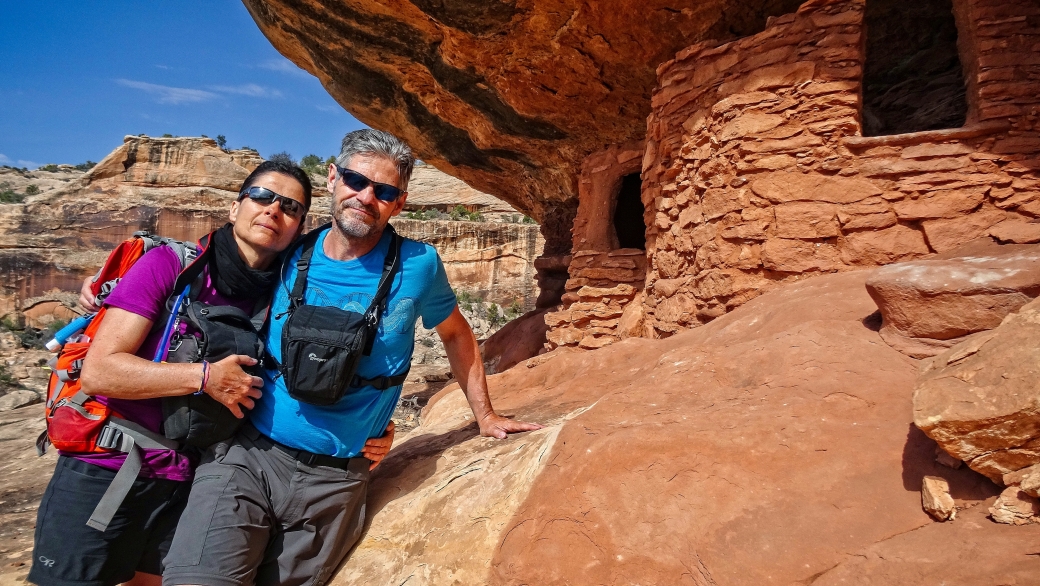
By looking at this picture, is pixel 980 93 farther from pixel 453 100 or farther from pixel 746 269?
pixel 453 100

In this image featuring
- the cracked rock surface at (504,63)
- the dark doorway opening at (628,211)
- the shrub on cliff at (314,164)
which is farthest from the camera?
the shrub on cliff at (314,164)

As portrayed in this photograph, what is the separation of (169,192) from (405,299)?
20388 mm

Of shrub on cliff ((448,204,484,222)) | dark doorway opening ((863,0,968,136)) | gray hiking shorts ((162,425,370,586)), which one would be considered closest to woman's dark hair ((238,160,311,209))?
gray hiking shorts ((162,425,370,586))

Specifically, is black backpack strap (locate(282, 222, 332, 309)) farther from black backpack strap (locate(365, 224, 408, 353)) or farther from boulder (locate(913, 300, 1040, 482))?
boulder (locate(913, 300, 1040, 482))

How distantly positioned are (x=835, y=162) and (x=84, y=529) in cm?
390

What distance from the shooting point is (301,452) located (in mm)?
1998

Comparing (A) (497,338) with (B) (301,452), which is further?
(A) (497,338)

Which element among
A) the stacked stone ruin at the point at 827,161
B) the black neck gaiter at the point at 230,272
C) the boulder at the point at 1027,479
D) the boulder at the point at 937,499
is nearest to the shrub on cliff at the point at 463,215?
the stacked stone ruin at the point at 827,161

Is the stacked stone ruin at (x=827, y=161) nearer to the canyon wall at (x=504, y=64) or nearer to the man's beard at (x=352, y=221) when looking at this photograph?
the canyon wall at (x=504, y=64)

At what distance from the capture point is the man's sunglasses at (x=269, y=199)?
6.79ft

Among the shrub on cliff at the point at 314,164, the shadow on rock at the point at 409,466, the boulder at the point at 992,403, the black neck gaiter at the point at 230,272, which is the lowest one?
the shadow on rock at the point at 409,466

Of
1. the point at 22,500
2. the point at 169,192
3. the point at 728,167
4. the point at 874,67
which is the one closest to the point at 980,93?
the point at 728,167

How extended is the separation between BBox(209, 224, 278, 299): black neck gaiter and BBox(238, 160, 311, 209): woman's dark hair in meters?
0.22

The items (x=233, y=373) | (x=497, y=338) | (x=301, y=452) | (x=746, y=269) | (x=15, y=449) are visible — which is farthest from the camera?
(x=497, y=338)
